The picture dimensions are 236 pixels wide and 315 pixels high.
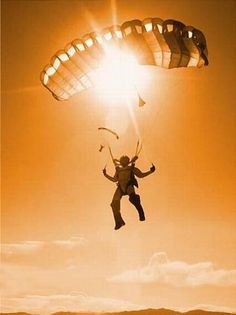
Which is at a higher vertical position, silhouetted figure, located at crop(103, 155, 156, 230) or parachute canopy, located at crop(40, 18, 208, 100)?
parachute canopy, located at crop(40, 18, 208, 100)

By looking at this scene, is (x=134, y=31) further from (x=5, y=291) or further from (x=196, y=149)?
(x=5, y=291)

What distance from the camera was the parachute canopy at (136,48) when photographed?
28.1ft

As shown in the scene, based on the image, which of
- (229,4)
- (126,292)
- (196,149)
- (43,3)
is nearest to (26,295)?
(126,292)

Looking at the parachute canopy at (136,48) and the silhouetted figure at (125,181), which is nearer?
the parachute canopy at (136,48)

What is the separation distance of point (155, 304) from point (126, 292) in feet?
2.79

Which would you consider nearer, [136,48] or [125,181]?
[136,48]

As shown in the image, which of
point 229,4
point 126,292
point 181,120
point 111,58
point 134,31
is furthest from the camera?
point 126,292

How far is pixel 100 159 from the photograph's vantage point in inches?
480

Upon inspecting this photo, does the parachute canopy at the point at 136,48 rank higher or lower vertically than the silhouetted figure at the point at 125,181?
higher

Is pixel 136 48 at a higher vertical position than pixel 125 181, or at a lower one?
higher

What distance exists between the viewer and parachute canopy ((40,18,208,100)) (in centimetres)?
858

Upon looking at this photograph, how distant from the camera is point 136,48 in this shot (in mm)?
8820

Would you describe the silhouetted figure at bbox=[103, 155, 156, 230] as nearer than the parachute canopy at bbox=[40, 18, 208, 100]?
No

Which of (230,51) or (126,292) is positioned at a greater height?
(230,51)
